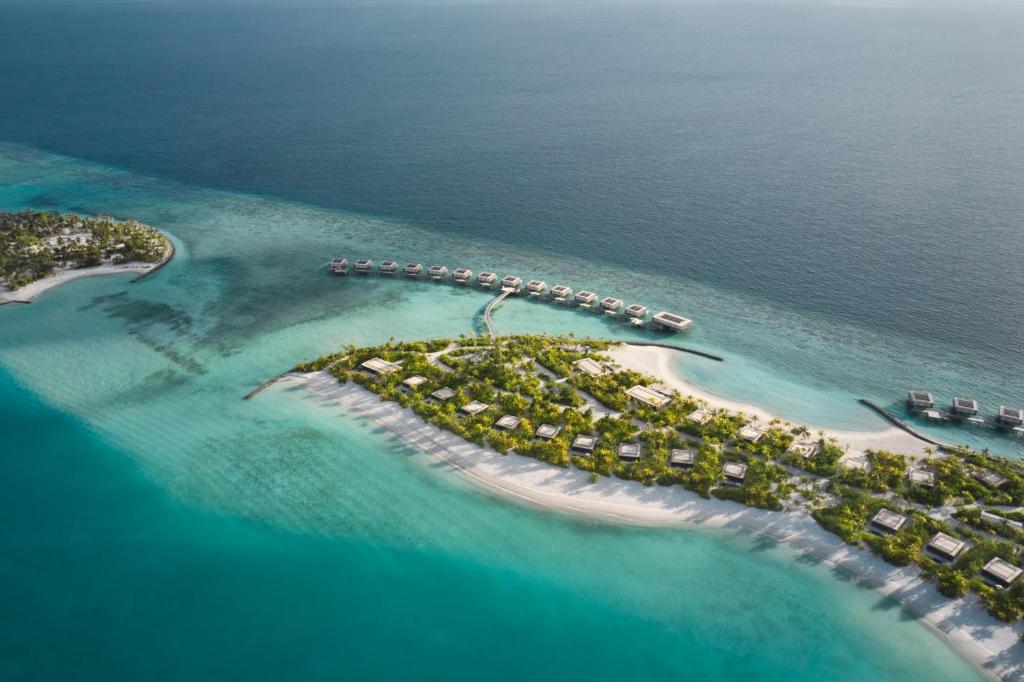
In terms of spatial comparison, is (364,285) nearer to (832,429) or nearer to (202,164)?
(832,429)

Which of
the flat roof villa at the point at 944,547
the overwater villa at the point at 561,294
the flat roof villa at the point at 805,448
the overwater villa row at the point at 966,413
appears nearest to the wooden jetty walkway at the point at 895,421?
the overwater villa row at the point at 966,413

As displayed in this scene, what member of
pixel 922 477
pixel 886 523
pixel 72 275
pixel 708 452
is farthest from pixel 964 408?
pixel 72 275

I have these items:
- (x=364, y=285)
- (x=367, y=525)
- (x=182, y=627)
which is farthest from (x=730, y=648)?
(x=364, y=285)

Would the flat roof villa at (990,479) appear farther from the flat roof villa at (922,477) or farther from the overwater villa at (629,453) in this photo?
the overwater villa at (629,453)

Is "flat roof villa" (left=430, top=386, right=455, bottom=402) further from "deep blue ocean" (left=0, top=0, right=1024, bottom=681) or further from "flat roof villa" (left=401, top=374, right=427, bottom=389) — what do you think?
"deep blue ocean" (left=0, top=0, right=1024, bottom=681)

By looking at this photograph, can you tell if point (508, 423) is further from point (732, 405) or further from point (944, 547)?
point (944, 547)

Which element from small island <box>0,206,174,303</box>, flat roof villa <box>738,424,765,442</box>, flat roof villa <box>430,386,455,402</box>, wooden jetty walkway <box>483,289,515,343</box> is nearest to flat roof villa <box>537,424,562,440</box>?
flat roof villa <box>430,386,455,402</box>
